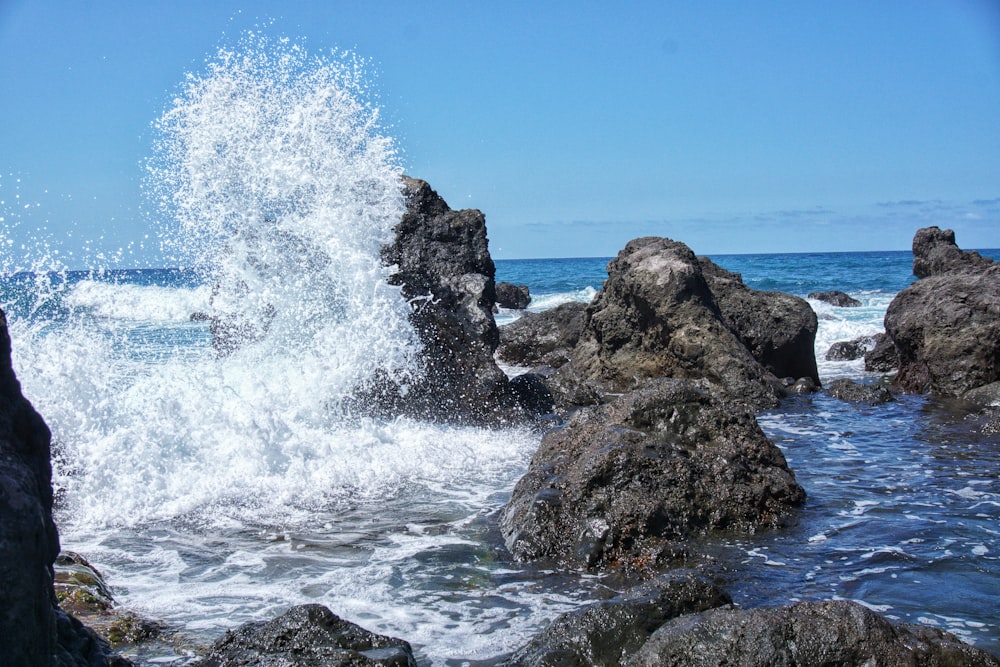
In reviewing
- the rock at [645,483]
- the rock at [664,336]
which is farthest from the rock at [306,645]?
the rock at [664,336]

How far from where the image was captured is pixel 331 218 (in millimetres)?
10297

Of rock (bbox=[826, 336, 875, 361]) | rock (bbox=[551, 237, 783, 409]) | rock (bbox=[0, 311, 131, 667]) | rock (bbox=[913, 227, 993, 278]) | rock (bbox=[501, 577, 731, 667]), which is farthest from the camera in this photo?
rock (bbox=[913, 227, 993, 278])

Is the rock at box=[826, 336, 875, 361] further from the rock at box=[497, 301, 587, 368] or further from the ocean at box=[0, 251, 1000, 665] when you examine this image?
the ocean at box=[0, 251, 1000, 665]

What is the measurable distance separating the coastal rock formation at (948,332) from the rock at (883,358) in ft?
5.99

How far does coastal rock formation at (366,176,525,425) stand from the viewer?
9.77 m

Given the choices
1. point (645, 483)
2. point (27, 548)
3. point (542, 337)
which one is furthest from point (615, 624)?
point (542, 337)

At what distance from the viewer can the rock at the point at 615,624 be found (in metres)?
3.65

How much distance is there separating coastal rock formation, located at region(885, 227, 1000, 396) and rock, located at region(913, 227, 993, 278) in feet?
35.3

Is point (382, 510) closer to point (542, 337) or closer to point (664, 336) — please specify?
point (664, 336)

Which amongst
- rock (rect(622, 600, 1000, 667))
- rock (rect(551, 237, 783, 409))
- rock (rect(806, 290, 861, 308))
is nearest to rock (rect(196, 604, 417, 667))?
rock (rect(622, 600, 1000, 667))

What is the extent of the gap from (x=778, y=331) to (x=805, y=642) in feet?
35.2

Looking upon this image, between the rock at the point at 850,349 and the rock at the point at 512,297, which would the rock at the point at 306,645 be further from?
the rock at the point at 512,297

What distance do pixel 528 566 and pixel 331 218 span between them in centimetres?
622

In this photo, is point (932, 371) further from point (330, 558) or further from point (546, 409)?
point (330, 558)
